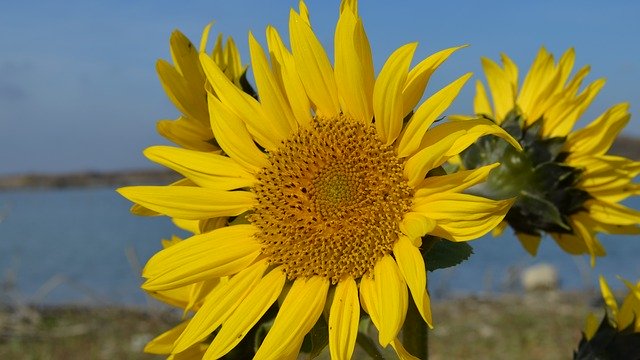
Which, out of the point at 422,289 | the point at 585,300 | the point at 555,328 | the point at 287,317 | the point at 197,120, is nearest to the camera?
the point at 422,289

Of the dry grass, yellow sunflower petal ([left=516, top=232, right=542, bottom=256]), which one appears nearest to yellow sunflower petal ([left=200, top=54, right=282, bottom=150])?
yellow sunflower petal ([left=516, top=232, right=542, bottom=256])

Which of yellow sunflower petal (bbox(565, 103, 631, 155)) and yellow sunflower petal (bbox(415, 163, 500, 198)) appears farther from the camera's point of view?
yellow sunflower petal (bbox(565, 103, 631, 155))

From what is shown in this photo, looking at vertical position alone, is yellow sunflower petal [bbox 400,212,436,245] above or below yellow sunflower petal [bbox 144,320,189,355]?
above

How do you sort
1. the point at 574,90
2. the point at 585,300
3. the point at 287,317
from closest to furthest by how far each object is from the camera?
the point at 287,317 < the point at 574,90 < the point at 585,300

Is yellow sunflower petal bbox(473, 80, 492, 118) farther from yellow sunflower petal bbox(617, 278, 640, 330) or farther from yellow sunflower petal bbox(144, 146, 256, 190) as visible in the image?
yellow sunflower petal bbox(144, 146, 256, 190)

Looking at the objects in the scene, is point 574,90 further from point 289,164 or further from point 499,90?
point 289,164

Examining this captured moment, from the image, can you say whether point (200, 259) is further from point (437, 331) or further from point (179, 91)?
point (437, 331)

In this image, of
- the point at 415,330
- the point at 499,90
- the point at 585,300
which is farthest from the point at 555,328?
the point at 415,330
